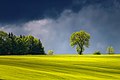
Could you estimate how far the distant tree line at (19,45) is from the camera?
173988 mm

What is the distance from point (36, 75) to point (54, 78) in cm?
258

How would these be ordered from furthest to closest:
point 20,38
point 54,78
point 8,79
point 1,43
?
point 20,38 < point 1,43 < point 54,78 < point 8,79

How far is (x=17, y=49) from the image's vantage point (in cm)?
17650

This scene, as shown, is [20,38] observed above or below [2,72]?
above

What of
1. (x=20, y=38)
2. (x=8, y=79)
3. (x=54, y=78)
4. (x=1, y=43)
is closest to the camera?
(x=8, y=79)

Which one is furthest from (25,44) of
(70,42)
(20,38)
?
(70,42)

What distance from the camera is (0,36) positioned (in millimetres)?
182000

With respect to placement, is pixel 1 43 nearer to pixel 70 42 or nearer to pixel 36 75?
pixel 70 42

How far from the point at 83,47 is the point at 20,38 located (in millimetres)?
38062

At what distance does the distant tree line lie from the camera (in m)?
174

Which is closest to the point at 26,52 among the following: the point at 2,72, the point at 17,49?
the point at 17,49

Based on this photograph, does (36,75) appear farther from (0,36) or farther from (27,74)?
(0,36)

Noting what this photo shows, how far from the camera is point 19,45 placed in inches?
7037

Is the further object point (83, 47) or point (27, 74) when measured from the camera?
point (83, 47)
